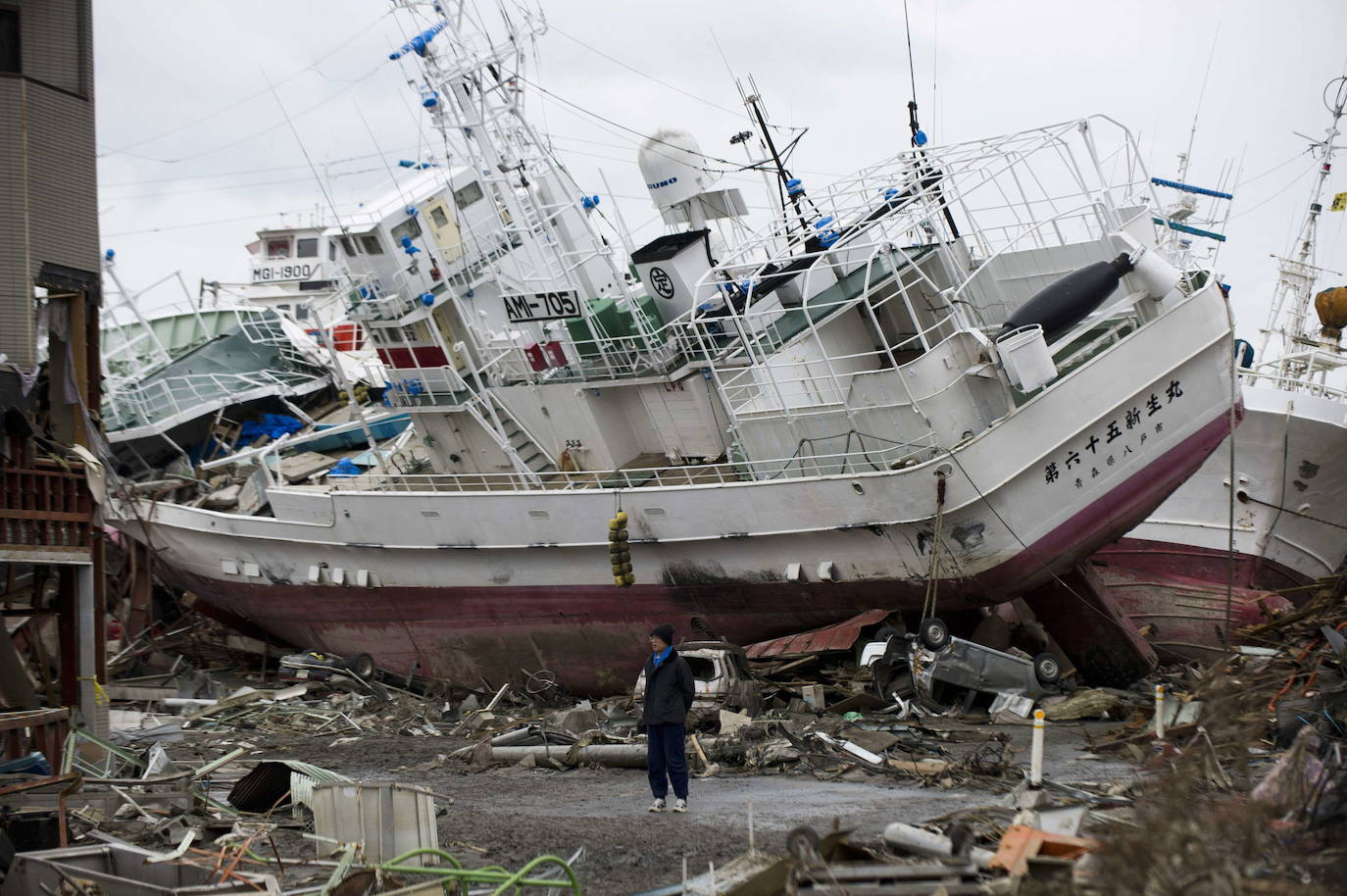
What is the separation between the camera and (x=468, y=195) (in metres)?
21.3

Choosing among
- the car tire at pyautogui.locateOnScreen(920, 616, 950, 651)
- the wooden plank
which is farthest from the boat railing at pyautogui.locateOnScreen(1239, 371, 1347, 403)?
the wooden plank

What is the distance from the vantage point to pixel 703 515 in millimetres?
15664

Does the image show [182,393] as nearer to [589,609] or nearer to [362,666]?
[362,666]

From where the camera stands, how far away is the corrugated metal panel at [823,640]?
47.5 ft

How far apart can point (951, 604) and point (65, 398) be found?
9.72 meters

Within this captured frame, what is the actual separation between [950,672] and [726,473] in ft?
15.8

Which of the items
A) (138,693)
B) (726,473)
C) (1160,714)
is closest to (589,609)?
(726,473)

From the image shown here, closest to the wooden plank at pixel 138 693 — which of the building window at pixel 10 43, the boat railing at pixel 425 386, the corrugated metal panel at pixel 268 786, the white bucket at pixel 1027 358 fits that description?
the boat railing at pixel 425 386

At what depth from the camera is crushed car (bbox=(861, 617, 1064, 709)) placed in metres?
12.7

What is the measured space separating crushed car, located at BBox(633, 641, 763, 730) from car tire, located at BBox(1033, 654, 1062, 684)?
2890 millimetres

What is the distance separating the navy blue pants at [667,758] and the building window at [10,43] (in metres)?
9.12

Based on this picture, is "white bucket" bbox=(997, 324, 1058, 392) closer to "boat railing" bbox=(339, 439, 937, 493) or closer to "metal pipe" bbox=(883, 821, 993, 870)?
"boat railing" bbox=(339, 439, 937, 493)

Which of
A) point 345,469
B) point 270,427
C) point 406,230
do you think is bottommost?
point 345,469

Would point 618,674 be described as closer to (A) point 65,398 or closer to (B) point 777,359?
(B) point 777,359
